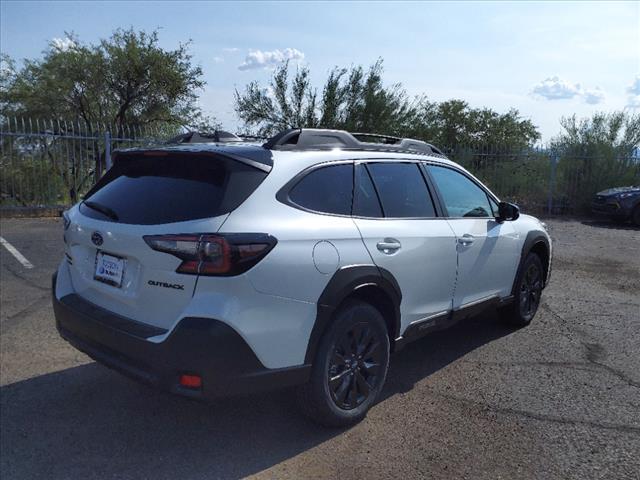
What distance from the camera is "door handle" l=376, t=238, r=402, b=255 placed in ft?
11.4

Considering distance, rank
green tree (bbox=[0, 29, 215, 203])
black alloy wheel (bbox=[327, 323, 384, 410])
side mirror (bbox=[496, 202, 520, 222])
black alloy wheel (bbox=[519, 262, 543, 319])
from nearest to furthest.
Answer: black alloy wheel (bbox=[327, 323, 384, 410]) → side mirror (bbox=[496, 202, 520, 222]) → black alloy wheel (bbox=[519, 262, 543, 319]) → green tree (bbox=[0, 29, 215, 203])

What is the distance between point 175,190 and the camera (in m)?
3.08

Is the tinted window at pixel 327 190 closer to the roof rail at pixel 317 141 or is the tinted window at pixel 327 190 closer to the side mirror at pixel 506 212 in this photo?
the roof rail at pixel 317 141

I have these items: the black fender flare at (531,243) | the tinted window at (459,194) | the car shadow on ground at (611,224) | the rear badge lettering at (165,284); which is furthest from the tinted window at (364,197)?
the car shadow on ground at (611,224)

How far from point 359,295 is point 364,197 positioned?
26.0 inches

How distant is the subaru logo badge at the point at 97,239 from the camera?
10.4 ft

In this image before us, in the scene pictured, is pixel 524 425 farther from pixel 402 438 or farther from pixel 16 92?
pixel 16 92

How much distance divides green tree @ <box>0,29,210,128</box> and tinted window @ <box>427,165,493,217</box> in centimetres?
1743

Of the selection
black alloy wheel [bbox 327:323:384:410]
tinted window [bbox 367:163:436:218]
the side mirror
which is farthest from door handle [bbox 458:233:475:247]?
black alloy wheel [bbox 327:323:384:410]

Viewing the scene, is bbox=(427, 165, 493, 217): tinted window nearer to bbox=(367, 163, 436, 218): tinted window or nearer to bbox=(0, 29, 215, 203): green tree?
bbox=(367, 163, 436, 218): tinted window

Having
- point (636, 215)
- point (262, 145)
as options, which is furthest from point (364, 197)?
point (636, 215)

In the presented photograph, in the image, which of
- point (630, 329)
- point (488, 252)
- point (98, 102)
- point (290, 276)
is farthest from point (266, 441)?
point (98, 102)

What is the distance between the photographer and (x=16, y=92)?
20344 millimetres

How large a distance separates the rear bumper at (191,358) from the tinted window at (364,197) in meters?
1.08
